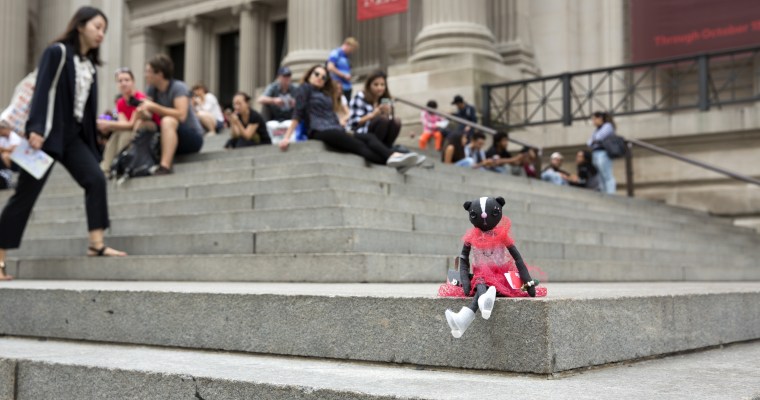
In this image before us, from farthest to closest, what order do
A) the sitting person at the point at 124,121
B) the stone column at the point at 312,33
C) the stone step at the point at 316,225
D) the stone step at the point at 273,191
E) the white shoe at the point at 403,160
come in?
the stone column at the point at 312,33
the sitting person at the point at 124,121
the white shoe at the point at 403,160
the stone step at the point at 273,191
the stone step at the point at 316,225

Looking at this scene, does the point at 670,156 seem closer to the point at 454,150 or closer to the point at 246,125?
the point at 454,150

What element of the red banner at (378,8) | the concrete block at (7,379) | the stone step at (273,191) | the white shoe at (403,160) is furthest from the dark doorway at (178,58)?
the concrete block at (7,379)

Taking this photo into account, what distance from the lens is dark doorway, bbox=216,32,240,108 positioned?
2830 centimetres

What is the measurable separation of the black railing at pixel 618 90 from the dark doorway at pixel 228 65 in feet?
38.4

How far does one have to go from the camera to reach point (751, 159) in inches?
584

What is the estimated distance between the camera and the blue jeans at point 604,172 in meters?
15.0

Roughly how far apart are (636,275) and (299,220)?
3.39 meters

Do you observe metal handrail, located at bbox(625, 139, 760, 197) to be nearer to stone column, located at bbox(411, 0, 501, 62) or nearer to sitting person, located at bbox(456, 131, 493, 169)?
sitting person, located at bbox(456, 131, 493, 169)

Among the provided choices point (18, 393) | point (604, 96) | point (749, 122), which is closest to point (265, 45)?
point (604, 96)

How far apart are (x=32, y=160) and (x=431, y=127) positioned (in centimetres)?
1052

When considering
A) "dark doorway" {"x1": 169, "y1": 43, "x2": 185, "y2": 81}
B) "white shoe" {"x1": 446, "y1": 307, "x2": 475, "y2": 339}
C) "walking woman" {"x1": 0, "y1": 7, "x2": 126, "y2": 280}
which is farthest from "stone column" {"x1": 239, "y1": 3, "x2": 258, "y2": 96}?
"white shoe" {"x1": 446, "y1": 307, "x2": 475, "y2": 339}

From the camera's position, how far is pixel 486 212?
3.51m

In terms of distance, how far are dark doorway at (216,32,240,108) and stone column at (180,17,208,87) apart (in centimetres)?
57

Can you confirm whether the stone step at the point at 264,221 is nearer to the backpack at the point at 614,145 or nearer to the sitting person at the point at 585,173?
the backpack at the point at 614,145
